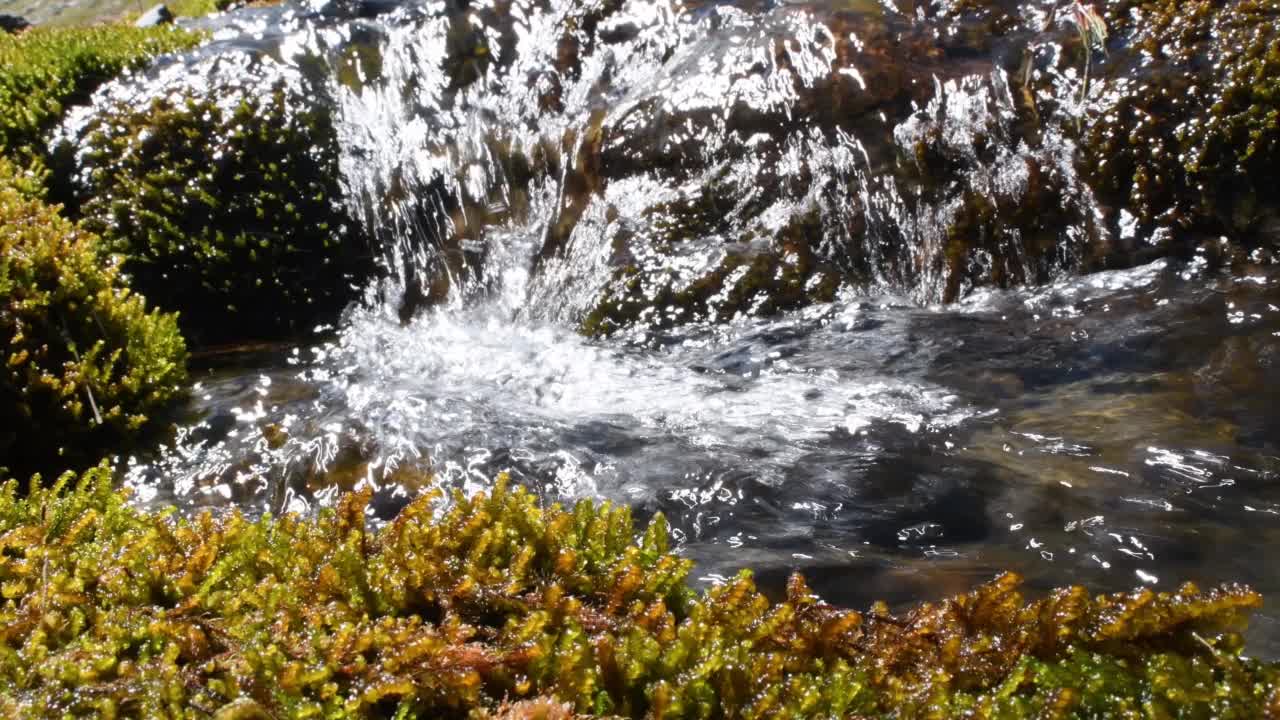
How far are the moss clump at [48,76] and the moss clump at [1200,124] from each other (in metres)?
9.24

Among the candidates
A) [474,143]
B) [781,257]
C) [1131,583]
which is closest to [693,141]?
[781,257]

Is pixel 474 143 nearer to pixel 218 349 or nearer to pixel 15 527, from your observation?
pixel 218 349

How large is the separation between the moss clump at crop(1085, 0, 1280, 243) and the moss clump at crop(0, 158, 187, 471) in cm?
714

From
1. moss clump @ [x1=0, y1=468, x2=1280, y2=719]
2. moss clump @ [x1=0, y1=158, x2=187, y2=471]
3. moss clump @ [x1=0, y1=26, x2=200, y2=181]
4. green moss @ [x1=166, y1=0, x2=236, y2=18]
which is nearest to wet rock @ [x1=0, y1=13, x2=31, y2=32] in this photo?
green moss @ [x1=166, y1=0, x2=236, y2=18]

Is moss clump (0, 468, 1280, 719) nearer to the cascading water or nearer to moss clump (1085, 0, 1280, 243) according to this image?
the cascading water

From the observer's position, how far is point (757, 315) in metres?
6.65

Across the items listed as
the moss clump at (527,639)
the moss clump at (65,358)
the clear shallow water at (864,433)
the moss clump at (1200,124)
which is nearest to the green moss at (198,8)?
the clear shallow water at (864,433)

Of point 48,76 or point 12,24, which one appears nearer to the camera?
point 48,76

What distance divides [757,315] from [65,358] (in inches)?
186

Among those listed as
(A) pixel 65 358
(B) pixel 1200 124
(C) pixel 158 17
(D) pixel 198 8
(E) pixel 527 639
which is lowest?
(E) pixel 527 639

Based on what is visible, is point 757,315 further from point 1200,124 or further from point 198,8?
point 198,8

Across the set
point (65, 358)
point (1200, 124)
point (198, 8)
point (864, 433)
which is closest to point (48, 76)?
point (65, 358)

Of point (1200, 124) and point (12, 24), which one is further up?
point (12, 24)

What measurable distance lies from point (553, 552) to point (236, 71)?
7.52 m
